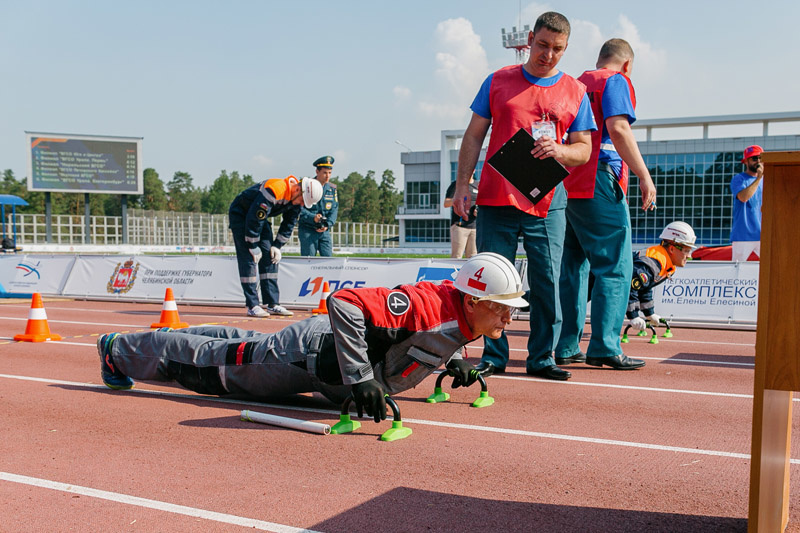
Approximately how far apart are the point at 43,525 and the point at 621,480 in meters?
2.58

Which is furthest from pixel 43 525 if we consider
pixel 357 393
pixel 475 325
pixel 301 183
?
pixel 301 183

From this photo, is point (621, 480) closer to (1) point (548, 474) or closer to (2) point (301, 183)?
(1) point (548, 474)

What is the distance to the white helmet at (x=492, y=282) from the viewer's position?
13.7 feet

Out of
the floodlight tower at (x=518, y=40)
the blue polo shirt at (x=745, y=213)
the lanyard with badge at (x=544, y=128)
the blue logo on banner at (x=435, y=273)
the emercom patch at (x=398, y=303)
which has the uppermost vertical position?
the floodlight tower at (x=518, y=40)

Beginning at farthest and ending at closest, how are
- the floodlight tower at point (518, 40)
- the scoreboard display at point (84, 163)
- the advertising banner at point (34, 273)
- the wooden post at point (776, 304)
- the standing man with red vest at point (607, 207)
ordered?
the floodlight tower at point (518, 40) < the scoreboard display at point (84, 163) < the advertising banner at point (34, 273) < the standing man with red vest at point (607, 207) < the wooden post at point (776, 304)

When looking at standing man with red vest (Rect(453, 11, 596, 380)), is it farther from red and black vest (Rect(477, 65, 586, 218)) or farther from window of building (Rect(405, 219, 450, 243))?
window of building (Rect(405, 219, 450, 243))

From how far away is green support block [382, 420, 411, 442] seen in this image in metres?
4.27

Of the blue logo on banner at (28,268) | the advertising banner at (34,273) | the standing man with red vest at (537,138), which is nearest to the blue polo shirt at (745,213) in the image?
the standing man with red vest at (537,138)

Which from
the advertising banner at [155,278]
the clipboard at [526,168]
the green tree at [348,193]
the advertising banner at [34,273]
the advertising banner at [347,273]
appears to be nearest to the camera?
the clipboard at [526,168]

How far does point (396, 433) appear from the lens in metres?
4.31

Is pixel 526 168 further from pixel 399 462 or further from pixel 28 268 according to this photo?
pixel 28 268

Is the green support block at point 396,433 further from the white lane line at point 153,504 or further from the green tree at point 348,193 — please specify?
the green tree at point 348,193

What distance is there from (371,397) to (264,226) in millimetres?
8867

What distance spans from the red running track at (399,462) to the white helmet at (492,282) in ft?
2.77
